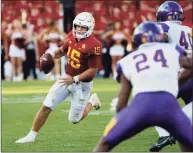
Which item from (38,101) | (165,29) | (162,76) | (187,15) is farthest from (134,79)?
(187,15)

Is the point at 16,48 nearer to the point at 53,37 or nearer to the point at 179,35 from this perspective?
the point at 53,37

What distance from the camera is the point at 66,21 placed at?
20.4 metres

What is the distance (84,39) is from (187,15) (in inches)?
529

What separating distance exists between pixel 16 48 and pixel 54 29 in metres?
1.10

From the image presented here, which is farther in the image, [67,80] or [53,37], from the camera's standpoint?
[53,37]

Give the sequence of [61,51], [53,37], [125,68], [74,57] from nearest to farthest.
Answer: [125,68] → [74,57] → [61,51] → [53,37]

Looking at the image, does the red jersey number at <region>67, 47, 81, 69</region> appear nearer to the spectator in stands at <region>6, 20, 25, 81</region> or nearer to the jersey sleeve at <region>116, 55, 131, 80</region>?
the jersey sleeve at <region>116, 55, 131, 80</region>

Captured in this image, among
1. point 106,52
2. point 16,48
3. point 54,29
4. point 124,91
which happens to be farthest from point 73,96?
point 106,52

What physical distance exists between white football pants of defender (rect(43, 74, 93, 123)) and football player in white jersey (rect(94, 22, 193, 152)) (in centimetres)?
272

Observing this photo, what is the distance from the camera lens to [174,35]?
791 cm

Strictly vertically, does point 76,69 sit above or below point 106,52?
above

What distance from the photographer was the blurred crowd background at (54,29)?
63.5 feet

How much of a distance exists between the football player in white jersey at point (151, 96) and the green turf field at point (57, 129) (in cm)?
207

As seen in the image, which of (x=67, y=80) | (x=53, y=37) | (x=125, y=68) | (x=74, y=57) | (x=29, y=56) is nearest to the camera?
(x=125, y=68)
